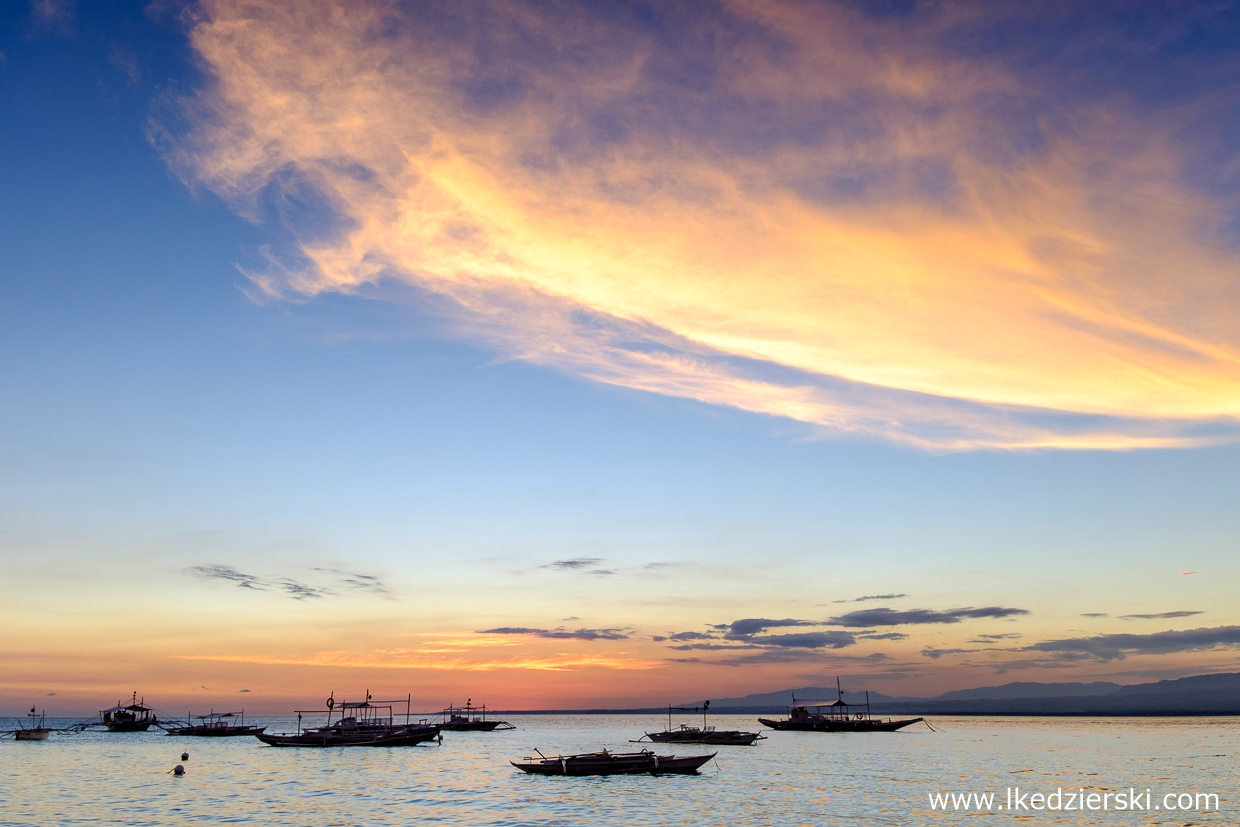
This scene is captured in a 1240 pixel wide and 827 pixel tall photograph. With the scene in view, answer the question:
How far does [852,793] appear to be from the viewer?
193 feet

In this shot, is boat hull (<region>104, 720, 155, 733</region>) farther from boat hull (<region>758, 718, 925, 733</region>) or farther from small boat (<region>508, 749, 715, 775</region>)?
boat hull (<region>758, 718, 925, 733</region>)

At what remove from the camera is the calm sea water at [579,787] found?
157ft

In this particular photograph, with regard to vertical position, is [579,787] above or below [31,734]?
above

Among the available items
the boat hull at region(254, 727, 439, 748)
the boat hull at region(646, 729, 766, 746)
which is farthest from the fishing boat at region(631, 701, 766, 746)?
the boat hull at region(254, 727, 439, 748)

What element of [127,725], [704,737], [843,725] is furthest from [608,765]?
[127,725]

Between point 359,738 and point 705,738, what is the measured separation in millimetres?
47125

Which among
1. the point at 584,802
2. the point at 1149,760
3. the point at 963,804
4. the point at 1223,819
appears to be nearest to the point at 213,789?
the point at 584,802

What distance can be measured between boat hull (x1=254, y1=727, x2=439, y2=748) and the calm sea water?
152 centimetres

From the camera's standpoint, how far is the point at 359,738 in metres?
102

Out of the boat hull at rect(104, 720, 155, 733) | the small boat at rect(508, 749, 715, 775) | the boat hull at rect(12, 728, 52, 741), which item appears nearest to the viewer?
the small boat at rect(508, 749, 715, 775)

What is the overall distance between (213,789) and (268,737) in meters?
49.3

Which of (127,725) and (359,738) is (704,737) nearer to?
(359,738)

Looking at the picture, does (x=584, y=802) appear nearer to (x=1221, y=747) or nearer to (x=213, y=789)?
(x=213, y=789)

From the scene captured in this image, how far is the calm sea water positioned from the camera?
48000mm
